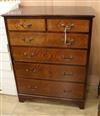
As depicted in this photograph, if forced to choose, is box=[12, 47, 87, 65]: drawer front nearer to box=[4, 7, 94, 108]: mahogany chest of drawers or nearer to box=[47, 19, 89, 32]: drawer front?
box=[4, 7, 94, 108]: mahogany chest of drawers

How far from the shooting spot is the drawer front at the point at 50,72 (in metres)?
1.79

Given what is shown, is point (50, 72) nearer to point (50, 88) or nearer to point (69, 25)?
point (50, 88)

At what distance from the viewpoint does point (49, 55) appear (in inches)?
69.3

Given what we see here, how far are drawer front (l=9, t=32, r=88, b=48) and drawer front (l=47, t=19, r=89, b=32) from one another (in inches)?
2.2

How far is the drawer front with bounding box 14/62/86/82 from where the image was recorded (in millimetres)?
1786

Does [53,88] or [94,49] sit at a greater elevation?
[94,49]

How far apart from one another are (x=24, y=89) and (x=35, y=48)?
1.82ft

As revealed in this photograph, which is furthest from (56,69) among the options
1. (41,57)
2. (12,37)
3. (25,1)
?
(25,1)

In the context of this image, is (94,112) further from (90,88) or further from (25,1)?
(25,1)

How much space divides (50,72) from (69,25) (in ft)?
1.77

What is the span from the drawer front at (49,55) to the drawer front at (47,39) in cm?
5

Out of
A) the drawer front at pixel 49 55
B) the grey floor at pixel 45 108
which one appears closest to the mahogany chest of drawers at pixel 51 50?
the drawer front at pixel 49 55

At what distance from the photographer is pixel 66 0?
6.59 feet

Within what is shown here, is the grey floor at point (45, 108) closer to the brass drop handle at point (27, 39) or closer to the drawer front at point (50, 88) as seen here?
the drawer front at point (50, 88)
